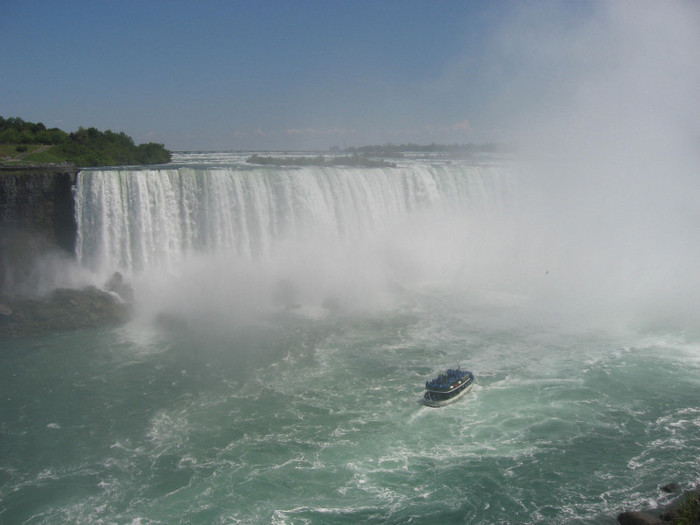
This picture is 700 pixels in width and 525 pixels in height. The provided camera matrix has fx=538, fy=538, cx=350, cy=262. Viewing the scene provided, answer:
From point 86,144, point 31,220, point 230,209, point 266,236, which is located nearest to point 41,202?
point 31,220

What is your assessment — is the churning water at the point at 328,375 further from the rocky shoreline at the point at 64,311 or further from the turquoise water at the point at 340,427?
the rocky shoreline at the point at 64,311

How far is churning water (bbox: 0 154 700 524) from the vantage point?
408 inches

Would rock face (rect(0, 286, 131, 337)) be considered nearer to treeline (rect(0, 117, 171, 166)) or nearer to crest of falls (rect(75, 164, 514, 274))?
crest of falls (rect(75, 164, 514, 274))

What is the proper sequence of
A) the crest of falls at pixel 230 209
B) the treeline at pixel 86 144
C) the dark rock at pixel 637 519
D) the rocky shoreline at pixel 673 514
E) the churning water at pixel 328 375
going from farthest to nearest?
the treeline at pixel 86 144 → the crest of falls at pixel 230 209 → the churning water at pixel 328 375 → the dark rock at pixel 637 519 → the rocky shoreline at pixel 673 514

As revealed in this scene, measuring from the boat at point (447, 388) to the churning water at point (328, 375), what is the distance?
296 mm

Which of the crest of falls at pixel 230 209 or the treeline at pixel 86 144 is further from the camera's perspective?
the treeline at pixel 86 144

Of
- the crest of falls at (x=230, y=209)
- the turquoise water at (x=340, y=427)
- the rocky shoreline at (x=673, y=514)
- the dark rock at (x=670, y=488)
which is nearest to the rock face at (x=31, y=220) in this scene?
the crest of falls at (x=230, y=209)

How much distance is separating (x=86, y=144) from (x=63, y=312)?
19.0 m

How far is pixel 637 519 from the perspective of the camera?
909 centimetres

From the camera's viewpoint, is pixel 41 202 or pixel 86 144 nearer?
pixel 41 202

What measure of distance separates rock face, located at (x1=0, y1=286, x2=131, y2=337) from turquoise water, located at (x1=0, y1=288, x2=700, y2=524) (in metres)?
1.01

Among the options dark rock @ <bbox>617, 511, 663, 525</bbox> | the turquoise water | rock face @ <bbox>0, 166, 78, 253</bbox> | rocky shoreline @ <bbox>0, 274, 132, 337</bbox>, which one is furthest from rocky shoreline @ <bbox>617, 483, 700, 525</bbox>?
rock face @ <bbox>0, 166, 78, 253</bbox>

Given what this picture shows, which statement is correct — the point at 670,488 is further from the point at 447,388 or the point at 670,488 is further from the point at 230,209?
the point at 230,209

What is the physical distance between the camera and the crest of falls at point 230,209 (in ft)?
71.2
